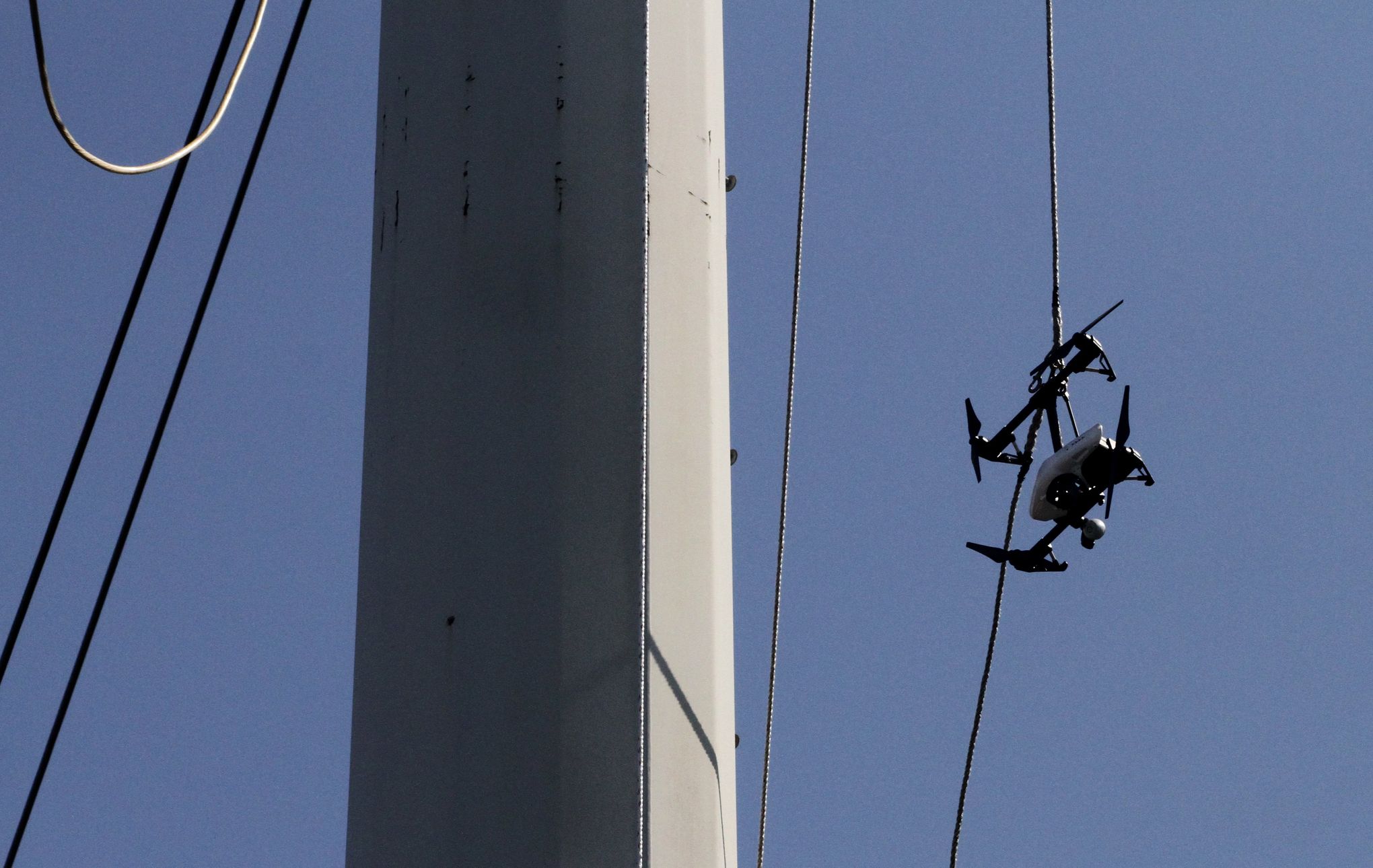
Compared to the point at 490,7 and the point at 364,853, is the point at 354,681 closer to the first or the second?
the point at 364,853

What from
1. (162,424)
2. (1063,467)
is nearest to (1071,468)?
(1063,467)

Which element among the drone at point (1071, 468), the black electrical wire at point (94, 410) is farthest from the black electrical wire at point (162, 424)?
the drone at point (1071, 468)

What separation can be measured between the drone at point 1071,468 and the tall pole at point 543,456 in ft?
9.95

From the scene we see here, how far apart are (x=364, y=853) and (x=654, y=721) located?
1.99 ft

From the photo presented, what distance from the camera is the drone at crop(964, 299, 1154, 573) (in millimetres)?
6484

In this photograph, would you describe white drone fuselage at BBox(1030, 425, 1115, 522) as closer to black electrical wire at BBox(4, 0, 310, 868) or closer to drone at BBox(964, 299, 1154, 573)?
drone at BBox(964, 299, 1154, 573)

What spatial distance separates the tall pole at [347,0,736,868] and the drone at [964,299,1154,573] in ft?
9.95

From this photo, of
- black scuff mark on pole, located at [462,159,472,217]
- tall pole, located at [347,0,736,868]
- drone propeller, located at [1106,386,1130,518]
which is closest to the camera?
tall pole, located at [347,0,736,868]

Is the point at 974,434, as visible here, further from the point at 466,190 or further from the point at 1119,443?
the point at 466,190

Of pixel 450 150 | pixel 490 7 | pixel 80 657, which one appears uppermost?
pixel 490 7

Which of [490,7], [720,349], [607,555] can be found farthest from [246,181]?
[607,555]

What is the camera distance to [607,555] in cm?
329

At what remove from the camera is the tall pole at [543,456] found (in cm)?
313

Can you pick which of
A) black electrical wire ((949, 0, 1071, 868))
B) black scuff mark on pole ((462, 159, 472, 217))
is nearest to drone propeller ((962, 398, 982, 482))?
black electrical wire ((949, 0, 1071, 868))
